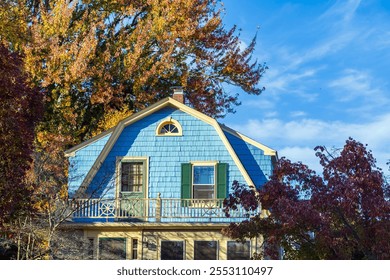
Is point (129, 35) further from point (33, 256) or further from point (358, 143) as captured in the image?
point (358, 143)

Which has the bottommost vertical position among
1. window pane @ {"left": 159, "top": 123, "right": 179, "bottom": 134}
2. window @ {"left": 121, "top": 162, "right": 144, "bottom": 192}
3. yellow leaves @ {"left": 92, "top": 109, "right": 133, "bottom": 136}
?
window @ {"left": 121, "top": 162, "right": 144, "bottom": 192}

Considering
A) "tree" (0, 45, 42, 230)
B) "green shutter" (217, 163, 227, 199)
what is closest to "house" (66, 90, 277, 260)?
"green shutter" (217, 163, 227, 199)

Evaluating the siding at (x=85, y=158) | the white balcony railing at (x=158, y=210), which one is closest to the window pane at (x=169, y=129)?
the siding at (x=85, y=158)

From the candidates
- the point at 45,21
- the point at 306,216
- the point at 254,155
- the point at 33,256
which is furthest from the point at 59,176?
the point at 306,216

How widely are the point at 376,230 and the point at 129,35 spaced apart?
21771mm

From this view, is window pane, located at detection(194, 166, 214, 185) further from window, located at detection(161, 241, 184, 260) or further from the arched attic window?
window, located at detection(161, 241, 184, 260)

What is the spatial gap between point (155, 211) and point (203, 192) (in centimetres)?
175

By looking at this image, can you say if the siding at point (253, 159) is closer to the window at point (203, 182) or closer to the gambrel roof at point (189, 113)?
the gambrel roof at point (189, 113)

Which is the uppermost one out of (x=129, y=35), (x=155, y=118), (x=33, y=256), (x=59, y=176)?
(x=129, y=35)

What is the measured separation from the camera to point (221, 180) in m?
26.8

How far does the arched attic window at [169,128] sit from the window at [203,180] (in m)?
1.24

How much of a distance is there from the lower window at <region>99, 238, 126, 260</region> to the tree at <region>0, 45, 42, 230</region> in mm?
8976

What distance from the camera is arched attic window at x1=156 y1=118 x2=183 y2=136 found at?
90.5 feet

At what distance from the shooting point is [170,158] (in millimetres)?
27297
